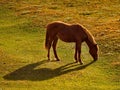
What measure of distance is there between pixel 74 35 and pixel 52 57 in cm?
177

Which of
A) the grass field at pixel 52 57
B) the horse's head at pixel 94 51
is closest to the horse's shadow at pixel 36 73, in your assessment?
the grass field at pixel 52 57

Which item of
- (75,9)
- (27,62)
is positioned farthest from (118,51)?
(75,9)

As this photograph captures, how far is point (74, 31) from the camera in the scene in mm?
17094

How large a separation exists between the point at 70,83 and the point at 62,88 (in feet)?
1.96

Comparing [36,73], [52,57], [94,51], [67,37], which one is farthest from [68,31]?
[36,73]

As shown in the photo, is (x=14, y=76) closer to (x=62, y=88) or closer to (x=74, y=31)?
(x=62, y=88)

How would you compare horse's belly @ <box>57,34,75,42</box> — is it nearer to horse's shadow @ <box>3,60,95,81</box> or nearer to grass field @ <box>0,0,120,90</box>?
grass field @ <box>0,0,120,90</box>

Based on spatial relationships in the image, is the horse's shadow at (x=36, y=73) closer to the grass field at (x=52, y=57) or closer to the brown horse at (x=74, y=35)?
the grass field at (x=52, y=57)

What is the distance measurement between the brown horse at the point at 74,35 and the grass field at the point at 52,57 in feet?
1.80

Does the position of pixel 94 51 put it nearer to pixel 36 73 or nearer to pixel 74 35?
pixel 74 35

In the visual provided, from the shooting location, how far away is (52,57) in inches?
716

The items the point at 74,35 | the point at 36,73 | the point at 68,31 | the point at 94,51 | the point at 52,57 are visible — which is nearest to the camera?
the point at 36,73

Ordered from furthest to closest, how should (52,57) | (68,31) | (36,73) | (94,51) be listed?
(52,57) → (94,51) → (68,31) → (36,73)

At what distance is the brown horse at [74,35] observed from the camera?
1702 centimetres
